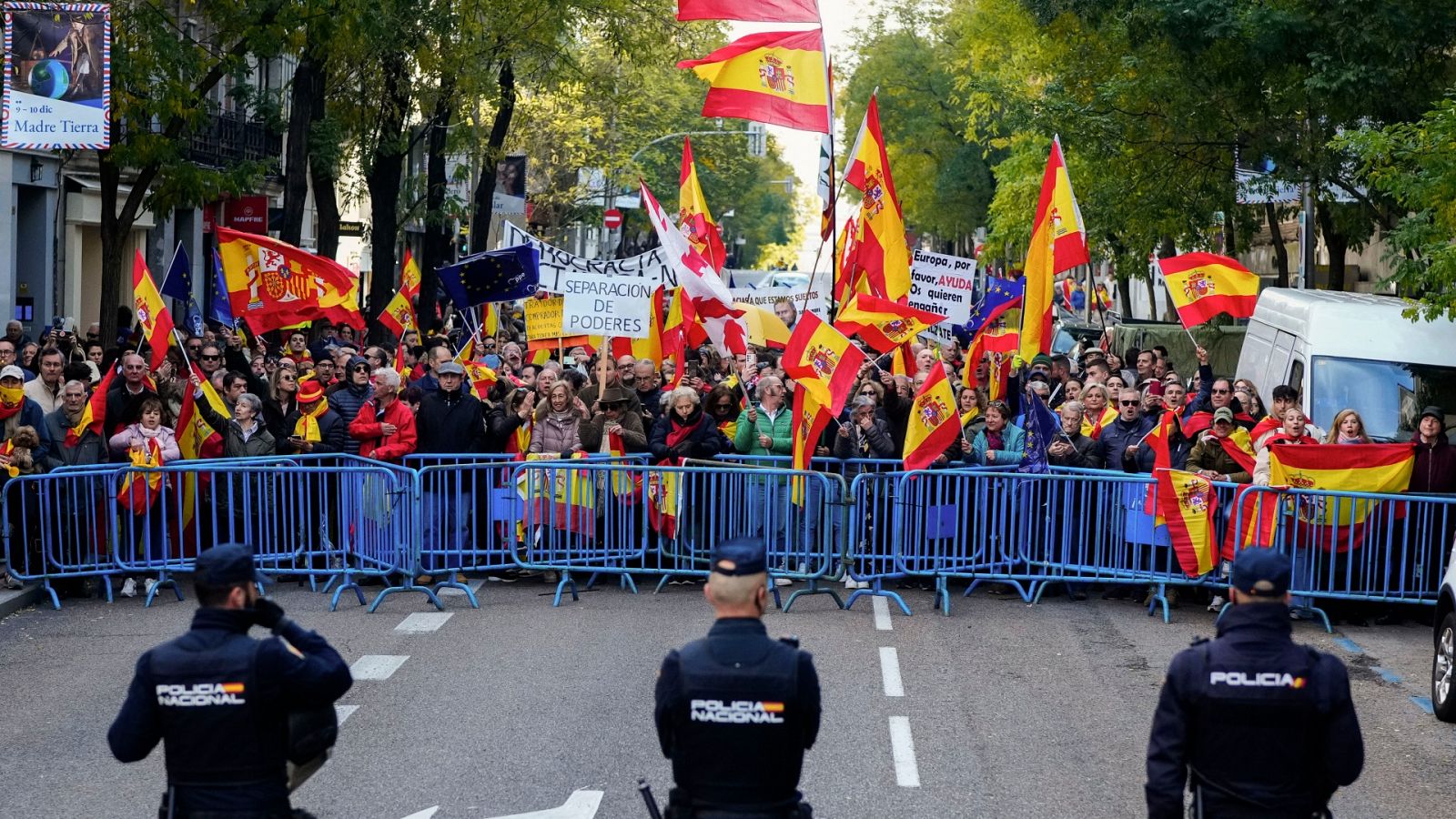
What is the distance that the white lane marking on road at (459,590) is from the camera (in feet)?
44.0

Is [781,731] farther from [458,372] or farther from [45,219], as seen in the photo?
[45,219]

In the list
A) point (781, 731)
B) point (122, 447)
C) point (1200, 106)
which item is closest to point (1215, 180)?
point (1200, 106)

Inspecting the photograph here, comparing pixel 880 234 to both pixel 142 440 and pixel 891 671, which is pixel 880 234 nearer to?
pixel 891 671

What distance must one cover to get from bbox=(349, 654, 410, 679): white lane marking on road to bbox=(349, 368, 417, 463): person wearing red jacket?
3170 mm

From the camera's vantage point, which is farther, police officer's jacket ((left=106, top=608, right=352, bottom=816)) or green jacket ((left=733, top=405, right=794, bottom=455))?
green jacket ((left=733, top=405, right=794, bottom=455))

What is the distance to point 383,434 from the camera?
14062 millimetres

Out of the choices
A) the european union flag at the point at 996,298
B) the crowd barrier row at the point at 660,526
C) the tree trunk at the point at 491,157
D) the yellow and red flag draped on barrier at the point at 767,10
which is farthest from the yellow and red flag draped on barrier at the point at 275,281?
the tree trunk at the point at 491,157

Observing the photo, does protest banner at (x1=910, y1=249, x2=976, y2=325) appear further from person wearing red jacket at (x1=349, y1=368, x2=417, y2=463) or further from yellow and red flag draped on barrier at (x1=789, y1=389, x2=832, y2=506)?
person wearing red jacket at (x1=349, y1=368, x2=417, y2=463)

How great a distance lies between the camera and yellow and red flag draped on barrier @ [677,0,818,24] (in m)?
16.2

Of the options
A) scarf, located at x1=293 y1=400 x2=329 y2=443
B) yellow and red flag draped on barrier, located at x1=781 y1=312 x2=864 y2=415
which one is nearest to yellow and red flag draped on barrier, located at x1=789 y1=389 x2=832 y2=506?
yellow and red flag draped on barrier, located at x1=781 y1=312 x2=864 y2=415

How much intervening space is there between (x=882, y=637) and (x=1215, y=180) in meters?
15.8

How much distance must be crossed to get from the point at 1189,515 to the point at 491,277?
8.62m

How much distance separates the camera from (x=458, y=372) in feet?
46.1

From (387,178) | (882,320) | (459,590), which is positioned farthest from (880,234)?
(387,178)
